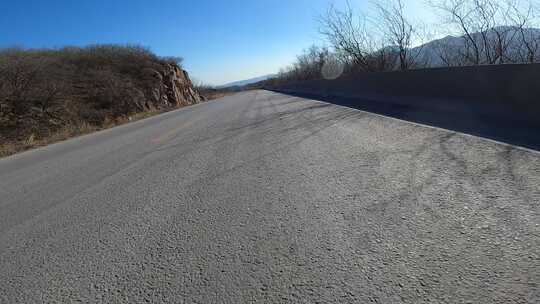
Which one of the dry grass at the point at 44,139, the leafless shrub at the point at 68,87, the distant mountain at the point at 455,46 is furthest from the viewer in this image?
the leafless shrub at the point at 68,87

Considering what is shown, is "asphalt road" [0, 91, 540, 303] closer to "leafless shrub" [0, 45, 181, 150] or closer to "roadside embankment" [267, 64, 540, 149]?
"roadside embankment" [267, 64, 540, 149]

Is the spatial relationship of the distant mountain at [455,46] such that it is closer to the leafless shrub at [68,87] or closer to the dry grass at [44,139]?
the dry grass at [44,139]

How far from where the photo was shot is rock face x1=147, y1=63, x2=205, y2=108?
35.6 meters

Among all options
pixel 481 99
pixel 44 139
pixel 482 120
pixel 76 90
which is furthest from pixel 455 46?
pixel 76 90

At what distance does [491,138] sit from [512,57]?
30.5 feet

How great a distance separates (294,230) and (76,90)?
87.3 ft

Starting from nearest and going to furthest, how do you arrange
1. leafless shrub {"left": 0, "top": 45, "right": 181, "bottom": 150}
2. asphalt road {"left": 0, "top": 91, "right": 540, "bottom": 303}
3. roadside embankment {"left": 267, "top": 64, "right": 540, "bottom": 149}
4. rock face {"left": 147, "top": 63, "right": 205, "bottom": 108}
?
asphalt road {"left": 0, "top": 91, "right": 540, "bottom": 303} < roadside embankment {"left": 267, "top": 64, "right": 540, "bottom": 149} < leafless shrub {"left": 0, "top": 45, "right": 181, "bottom": 150} < rock face {"left": 147, "top": 63, "right": 205, "bottom": 108}

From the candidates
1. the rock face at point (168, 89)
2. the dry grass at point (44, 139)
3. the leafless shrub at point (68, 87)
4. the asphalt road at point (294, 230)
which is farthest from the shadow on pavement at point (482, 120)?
the rock face at point (168, 89)

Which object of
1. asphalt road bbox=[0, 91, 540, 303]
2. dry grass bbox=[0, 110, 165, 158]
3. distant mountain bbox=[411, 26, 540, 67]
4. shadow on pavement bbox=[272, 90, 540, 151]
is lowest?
dry grass bbox=[0, 110, 165, 158]

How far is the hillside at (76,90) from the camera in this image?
17.5 meters

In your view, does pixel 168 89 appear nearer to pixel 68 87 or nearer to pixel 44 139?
pixel 68 87

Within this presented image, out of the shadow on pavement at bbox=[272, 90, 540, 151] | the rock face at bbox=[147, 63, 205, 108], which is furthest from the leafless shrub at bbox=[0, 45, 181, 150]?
the shadow on pavement at bbox=[272, 90, 540, 151]

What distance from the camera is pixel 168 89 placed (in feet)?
131

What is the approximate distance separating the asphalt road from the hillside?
35.6 feet
